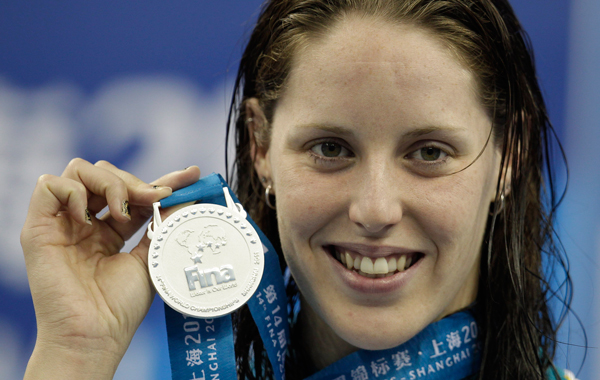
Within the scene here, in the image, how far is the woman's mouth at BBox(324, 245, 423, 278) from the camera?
134cm

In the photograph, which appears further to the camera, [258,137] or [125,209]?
[258,137]

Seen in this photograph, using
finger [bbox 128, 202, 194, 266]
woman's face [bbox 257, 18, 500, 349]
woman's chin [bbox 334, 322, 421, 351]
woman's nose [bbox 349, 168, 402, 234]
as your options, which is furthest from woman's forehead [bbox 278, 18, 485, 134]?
woman's chin [bbox 334, 322, 421, 351]

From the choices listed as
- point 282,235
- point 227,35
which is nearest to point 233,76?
point 227,35

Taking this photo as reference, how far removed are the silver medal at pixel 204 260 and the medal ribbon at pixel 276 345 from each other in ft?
0.27

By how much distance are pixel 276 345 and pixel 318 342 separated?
18cm

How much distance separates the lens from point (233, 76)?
2.44m

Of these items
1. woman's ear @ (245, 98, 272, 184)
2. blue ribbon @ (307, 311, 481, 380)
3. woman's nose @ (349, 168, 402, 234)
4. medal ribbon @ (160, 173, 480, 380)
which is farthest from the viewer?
woman's ear @ (245, 98, 272, 184)

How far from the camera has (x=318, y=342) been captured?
167 centimetres

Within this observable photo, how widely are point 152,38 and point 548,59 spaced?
1.75 m

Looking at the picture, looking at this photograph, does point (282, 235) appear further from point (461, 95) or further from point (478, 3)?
point (478, 3)

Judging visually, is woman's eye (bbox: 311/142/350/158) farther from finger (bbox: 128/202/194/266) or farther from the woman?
finger (bbox: 128/202/194/266)

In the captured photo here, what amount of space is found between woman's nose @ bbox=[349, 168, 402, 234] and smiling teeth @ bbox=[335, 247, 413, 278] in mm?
108

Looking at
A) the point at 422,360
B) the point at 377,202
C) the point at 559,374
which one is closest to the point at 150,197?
the point at 377,202

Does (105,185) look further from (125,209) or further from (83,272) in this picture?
(83,272)
